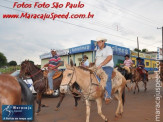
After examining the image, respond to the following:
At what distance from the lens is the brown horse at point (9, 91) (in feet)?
8.70

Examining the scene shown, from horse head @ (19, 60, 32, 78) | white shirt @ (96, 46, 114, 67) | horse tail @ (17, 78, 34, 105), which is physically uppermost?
white shirt @ (96, 46, 114, 67)

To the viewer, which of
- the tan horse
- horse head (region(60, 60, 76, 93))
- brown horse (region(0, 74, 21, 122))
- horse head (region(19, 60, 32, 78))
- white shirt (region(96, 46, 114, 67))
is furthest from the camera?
horse head (region(19, 60, 32, 78))

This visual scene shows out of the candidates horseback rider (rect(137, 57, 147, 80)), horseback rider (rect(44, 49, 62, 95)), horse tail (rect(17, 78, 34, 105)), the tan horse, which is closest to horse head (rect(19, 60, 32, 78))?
horseback rider (rect(44, 49, 62, 95))

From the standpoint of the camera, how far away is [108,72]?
189 inches

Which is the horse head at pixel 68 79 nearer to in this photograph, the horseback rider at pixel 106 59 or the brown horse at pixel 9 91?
the horseback rider at pixel 106 59

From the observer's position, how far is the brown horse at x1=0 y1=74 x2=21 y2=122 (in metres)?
2.65

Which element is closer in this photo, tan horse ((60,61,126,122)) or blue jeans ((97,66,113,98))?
tan horse ((60,61,126,122))

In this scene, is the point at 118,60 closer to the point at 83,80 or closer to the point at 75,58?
the point at 75,58

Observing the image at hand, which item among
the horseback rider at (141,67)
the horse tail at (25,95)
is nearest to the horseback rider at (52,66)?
the horse tail at (25,95)

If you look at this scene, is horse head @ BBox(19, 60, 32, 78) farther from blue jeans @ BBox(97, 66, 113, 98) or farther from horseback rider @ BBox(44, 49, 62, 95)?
blue jeans @ BBox(97, 66, 113, 98)

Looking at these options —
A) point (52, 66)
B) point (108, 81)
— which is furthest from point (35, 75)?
point (108, 81)

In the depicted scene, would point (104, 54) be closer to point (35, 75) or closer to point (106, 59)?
point (106, 59)

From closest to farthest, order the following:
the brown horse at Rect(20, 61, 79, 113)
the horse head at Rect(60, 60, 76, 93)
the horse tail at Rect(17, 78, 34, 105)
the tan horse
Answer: the horse tail at Rect(17, 78, 34, 105) → the horse head at Rect(60, 60, 76, 93) → the tan horse → the brown horse at Rect(20, 61, 79, 113)

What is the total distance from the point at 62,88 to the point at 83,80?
29.2 inches
